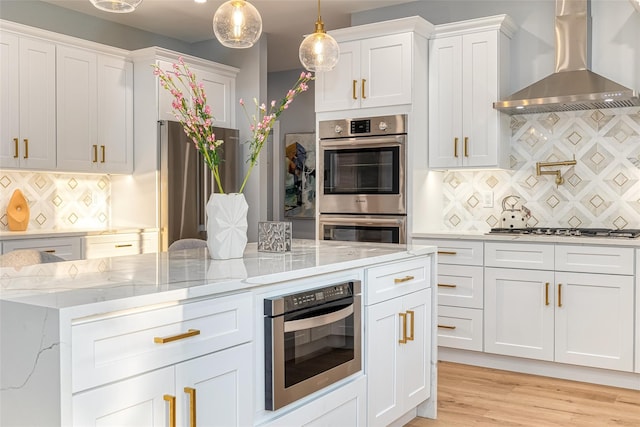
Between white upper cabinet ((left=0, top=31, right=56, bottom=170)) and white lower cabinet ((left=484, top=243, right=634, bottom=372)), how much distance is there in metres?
3.33

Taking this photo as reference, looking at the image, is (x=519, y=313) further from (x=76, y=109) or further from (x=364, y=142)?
(x=76, y=109)

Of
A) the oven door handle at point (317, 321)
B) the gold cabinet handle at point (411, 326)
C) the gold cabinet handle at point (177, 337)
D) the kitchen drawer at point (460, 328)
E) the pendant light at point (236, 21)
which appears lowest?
the kitchen drawer at point (460, 328)

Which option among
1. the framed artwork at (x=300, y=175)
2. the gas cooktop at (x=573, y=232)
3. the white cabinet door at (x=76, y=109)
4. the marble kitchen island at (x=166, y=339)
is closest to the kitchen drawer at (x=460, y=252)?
the gas cooktop at (x=573, y=232)

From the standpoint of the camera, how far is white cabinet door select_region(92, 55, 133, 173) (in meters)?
4.96

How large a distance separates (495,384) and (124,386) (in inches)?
113

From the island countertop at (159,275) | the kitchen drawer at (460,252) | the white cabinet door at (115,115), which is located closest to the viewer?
the island countertop at (159,275)

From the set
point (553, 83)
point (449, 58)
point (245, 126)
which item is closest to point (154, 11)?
point (245, 126)

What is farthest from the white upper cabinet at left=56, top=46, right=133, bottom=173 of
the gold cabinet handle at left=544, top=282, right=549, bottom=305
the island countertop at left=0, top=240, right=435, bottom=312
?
the gold cabinet handle at left=544, top=282, right=549, bottom=305

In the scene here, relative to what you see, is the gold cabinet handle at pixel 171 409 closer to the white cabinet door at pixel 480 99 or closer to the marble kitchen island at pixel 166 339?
the marble kitchen island at pixel 166 339

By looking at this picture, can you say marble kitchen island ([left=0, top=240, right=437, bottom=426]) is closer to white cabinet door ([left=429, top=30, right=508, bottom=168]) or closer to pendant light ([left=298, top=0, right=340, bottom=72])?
pendant light ([left=298, top=0, right=340, bottom=72])

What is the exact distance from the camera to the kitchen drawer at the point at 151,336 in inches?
56.9

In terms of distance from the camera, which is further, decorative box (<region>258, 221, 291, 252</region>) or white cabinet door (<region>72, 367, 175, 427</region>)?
decorative box (<region>258, 221, 291, 252</region>)

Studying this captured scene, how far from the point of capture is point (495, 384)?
12.6ft

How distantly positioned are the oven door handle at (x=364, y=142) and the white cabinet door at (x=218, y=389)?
2.81 meters
